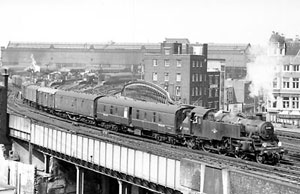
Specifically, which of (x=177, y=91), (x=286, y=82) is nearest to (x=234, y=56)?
(x=177, y=91)

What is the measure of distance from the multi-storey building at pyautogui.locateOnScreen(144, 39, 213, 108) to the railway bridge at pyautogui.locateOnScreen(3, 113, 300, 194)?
38650mm

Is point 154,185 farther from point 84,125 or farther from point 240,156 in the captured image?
point 84,125

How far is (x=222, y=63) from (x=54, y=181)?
71689 millimetres

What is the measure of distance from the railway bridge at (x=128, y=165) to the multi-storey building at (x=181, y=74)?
127 feet

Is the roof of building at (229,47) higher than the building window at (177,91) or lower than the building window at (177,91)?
higher

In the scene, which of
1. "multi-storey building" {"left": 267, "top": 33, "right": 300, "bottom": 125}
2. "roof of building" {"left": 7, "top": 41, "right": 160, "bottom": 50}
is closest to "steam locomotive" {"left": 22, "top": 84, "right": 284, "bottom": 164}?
"multi-storey building" {"left": 267, "top": 33, "right": 300, "bottom": 125}

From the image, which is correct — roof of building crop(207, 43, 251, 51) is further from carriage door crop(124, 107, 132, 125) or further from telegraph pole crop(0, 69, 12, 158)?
carriage door crop(124, 107, 132, 125)

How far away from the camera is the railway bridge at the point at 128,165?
23.7 m

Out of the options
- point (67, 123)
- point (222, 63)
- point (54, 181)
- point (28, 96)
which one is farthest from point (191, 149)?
point (222, 63)

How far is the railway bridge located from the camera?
23.7 m

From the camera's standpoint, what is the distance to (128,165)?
31234 millimetres

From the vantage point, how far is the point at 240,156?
31328mm

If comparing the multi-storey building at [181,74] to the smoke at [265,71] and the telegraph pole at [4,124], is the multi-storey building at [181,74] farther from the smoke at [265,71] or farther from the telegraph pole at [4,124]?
the telegraph pole at [4,124]

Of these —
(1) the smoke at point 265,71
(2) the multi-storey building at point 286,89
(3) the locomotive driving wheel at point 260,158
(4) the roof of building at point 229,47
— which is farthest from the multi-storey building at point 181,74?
(4) the roof of building at point 229,47
